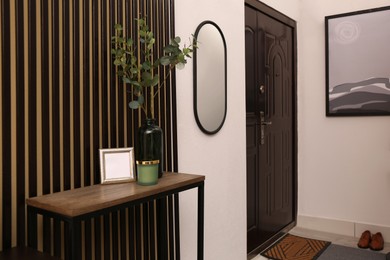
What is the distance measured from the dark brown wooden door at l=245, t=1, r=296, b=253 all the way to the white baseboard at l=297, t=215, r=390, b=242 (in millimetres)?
140

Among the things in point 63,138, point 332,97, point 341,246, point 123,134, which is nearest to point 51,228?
point 63,138

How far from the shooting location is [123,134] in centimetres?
158

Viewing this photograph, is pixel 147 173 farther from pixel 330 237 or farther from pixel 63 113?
pixel 330 237

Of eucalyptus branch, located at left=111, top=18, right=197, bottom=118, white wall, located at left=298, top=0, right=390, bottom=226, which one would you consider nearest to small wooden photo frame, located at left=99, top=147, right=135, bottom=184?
eucalyptus branch, located at left=111, top=18, right=197, bottom=118

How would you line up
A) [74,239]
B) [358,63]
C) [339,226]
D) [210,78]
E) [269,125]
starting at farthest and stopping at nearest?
[339,226] → [358,63] → [269,125] → [210,78] → [74,239]

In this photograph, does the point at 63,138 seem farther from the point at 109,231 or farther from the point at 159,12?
the point at 159,12

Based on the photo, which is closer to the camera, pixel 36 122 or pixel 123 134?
pixel 36 122

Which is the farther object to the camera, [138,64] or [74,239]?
[138,64]

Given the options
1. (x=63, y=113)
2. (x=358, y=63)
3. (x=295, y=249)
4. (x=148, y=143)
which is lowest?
(x=295, y=249)

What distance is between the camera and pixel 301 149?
11.7 feet

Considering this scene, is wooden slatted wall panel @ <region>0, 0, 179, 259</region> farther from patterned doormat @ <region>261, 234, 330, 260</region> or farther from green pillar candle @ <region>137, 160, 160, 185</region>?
patterned doormat @ <region>261, 234, 330, 260</region>

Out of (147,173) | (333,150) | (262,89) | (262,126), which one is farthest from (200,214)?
(333,150)

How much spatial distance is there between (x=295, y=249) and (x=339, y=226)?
64 centimetres

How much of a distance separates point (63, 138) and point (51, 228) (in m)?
0.32
